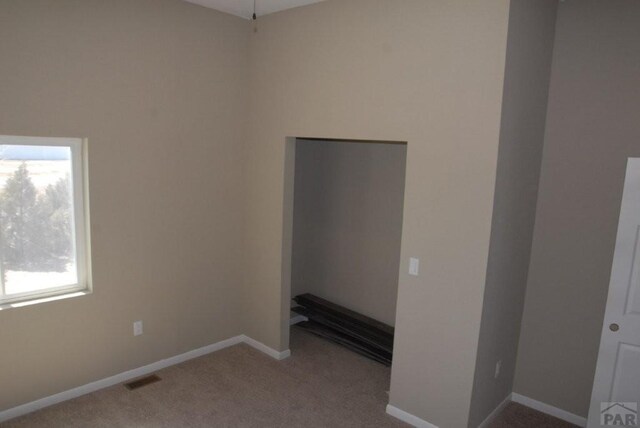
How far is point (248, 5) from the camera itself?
3598 mm

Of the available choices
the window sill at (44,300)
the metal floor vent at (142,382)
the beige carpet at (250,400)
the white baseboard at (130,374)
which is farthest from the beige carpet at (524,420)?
the window sill at (44,300)

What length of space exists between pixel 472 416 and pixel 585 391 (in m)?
0.92

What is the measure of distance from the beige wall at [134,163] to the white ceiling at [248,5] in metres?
0.08

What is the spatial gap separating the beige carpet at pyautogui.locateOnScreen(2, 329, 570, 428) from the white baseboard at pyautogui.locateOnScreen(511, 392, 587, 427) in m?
0.07

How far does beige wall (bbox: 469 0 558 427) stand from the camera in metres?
2.71

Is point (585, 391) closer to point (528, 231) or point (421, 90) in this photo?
point (528, 231)

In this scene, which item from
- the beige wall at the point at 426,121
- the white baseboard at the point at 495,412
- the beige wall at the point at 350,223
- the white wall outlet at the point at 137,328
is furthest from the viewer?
the beige wall at the point at 350,223

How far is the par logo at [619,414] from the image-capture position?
290 centimetres

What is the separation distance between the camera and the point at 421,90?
2902 mm

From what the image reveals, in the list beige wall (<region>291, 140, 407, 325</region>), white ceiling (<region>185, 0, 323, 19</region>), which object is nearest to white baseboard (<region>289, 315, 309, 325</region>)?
beige wall (<region>291, 140, 407, 325</region>)

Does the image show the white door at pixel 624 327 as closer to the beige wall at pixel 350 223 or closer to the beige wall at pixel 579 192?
the beige wall at pixel 579 192

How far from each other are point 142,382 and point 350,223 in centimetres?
233

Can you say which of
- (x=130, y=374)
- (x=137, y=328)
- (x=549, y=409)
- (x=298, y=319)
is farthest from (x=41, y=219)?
(x=549, y=409)

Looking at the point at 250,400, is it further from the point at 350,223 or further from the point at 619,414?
the point at 619,414
